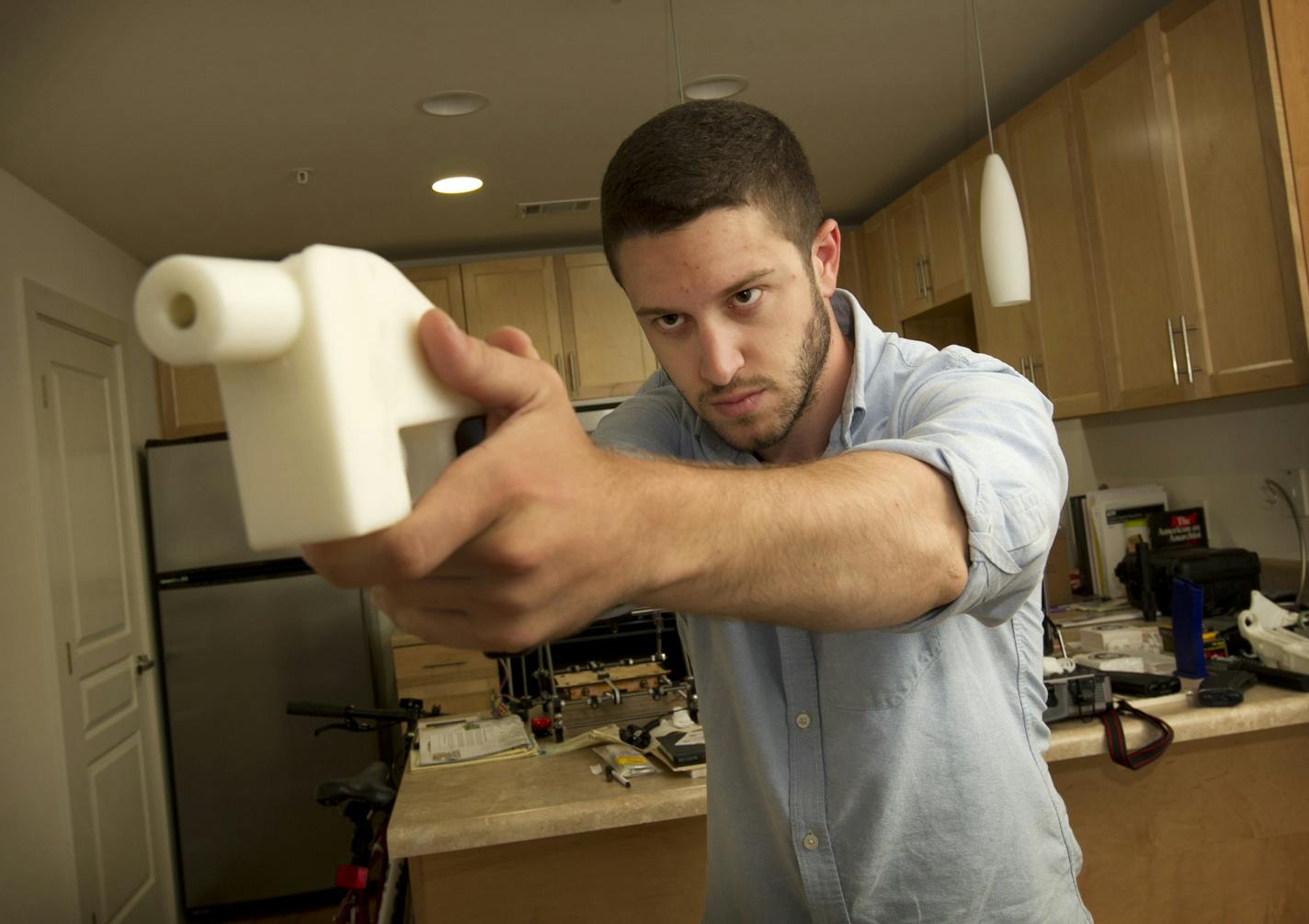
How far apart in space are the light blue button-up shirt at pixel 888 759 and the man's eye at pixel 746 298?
0.15 meters

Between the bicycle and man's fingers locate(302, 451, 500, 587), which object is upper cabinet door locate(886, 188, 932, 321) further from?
man's fingers locate(302, 451, 500, 587)

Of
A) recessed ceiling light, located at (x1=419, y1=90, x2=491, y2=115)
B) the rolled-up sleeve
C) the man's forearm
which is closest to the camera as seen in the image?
the man's forearm

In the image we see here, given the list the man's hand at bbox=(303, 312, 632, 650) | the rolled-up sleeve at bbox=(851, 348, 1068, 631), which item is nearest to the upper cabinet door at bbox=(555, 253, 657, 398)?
the rolled-up sleeve at bbox=(851, 348, 1068, 631)

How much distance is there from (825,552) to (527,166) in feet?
10.1

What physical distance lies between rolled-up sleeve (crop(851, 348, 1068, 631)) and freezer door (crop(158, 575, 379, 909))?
3571 millimetres

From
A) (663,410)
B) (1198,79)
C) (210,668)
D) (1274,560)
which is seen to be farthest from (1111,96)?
(210,668)

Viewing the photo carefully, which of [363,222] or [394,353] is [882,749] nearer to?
[394,353]

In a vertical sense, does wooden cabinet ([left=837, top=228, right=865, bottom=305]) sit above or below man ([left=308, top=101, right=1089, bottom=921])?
above

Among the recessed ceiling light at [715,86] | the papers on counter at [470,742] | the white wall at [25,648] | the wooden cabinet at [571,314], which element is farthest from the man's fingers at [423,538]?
the wooden cabinet at [571,314]

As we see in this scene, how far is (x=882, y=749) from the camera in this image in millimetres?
1063

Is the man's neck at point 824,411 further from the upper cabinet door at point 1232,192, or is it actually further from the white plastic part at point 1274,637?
the upper cabinet door at point 1232,192


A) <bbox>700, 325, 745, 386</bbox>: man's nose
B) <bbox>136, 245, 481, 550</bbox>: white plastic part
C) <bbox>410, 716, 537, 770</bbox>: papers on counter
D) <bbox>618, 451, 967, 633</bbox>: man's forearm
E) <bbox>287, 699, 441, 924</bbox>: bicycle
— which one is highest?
<bbox>700, 325, 745, 386</bbox>: man's nose

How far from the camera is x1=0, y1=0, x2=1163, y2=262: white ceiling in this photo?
7.73 feet

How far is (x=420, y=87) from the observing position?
8.93ft
